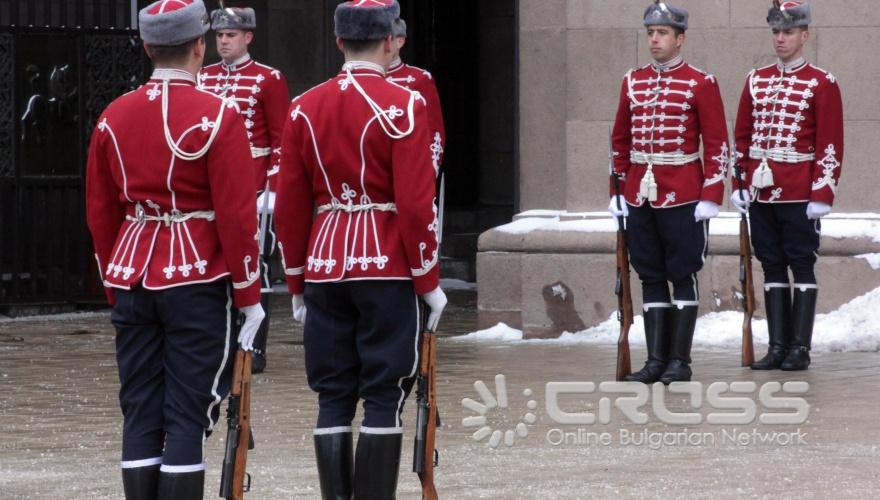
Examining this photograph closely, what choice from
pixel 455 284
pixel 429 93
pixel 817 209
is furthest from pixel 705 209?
pixel 455 284

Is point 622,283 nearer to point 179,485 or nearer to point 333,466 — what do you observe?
point 333,466

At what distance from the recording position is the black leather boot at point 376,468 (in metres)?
5.99

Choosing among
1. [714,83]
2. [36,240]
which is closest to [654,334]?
[714,83]

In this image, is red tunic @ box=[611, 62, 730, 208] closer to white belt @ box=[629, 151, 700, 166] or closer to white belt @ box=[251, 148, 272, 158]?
white belt @ box=[629, 151, 700, 166]

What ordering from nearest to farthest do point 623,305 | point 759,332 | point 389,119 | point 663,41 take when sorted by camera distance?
point 389,119
point 663,41
point 623,305
point 759,332

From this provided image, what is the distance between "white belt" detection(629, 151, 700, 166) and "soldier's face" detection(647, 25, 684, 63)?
508 millimetres

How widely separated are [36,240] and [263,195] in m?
4.53

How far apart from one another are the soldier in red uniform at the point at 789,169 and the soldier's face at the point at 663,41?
35.6 inches

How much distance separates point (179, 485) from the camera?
5621 millimetres

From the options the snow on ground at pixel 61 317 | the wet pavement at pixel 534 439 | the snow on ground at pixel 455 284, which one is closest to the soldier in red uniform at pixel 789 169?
the wet pavement at pixel 534 439

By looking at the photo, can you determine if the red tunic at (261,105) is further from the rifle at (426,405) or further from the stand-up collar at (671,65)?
the rifle at (426,405)

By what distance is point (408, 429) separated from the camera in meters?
8.24

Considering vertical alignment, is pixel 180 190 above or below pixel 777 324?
above

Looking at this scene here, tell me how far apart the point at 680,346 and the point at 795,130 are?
151cm
